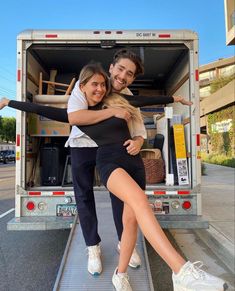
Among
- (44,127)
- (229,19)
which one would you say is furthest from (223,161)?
(44,127)

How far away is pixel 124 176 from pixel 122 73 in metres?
0.83

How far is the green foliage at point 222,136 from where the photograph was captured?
24031mm

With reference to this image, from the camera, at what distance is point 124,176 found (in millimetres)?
2262

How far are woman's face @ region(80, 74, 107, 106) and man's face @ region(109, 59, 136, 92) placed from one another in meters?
0.14

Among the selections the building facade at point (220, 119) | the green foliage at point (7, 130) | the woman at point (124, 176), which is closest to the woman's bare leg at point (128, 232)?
the woman at point (124, 176)

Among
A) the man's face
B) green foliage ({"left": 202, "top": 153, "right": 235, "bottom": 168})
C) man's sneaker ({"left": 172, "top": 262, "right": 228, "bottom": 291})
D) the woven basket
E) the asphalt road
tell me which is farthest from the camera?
green foliage ({"left": 202, "top": 153, "right": 235, "bottom": 168})

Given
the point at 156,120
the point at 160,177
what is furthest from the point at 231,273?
the point at 156,120

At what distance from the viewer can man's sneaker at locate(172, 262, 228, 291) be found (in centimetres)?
179

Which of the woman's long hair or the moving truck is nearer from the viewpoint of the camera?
the woman's long hair

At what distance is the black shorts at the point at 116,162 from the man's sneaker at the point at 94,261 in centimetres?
87

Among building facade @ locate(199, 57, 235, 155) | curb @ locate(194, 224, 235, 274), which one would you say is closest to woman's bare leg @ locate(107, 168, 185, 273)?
curb @ locate(194, 224, 235, 274)

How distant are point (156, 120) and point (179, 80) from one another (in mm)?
847

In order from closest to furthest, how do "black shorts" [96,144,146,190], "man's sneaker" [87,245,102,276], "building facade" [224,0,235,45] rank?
"black shorts" [96,144,146,190] → "man's sneaker" [87,245,102,276] → "building facade" [224,0,235,45]

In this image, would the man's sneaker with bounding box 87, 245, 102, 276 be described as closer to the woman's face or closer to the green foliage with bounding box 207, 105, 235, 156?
the woman's face
